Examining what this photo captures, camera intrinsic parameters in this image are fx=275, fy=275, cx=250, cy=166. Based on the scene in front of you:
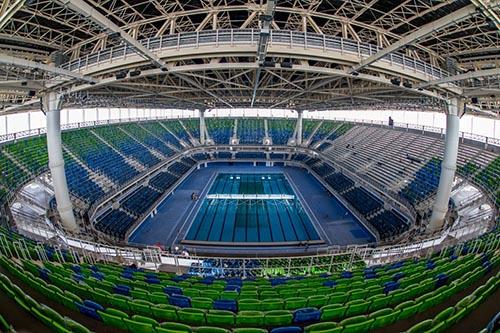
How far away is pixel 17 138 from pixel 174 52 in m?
21.3

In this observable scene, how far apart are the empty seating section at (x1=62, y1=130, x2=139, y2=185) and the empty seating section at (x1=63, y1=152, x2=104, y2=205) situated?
56.4 inches

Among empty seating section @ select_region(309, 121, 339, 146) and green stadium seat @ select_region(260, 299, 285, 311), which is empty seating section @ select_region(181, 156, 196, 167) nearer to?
empty seating section @ select_region(309, 121, 339, 146)

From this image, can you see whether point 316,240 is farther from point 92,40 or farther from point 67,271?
point 92,40

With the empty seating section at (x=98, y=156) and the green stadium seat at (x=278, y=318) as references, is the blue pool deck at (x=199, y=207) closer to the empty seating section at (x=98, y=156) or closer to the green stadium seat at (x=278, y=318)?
the empty seating section at (x=98, y=156)

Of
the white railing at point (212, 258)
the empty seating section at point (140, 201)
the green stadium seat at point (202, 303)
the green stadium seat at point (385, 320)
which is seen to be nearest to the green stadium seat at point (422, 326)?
the green stadium seat at point (385, 320)

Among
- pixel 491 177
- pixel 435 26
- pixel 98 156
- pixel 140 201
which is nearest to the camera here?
pixel 435 26

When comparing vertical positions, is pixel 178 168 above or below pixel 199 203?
above

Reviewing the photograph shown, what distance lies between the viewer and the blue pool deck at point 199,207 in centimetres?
2028

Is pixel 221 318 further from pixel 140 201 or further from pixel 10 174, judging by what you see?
pixel 140 201

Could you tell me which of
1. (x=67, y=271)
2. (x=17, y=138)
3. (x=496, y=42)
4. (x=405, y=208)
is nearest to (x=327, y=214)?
(x=405, y=208)

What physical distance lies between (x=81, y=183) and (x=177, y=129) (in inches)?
1054

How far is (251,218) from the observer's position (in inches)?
950

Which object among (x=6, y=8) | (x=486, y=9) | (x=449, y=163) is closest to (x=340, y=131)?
(x=449, y=163)

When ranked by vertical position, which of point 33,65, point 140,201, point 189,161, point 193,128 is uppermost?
point 193,128
